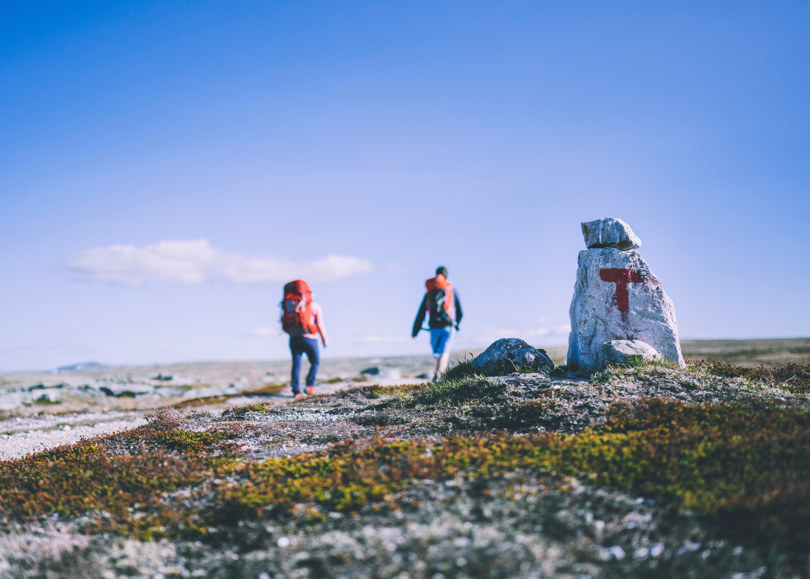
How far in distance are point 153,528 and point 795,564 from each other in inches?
235

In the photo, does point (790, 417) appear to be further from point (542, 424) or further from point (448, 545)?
point (448, 545)

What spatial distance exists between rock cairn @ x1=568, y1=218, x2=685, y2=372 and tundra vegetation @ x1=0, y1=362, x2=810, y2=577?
3.38 metres

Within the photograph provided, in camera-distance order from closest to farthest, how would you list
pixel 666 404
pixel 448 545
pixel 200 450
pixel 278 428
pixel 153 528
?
pixel 448 545, pixel 153 528, pixel 666 404, pixel 200 450, pixel 278 428

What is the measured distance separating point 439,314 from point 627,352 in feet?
20.8

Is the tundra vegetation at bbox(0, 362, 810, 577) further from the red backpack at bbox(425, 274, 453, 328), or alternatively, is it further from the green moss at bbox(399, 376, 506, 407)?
the red backpack at bbox(425, 274, 453, 328)

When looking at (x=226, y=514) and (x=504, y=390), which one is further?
(x=504, y=390)

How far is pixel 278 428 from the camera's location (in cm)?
1059

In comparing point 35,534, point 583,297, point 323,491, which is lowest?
point 35,534

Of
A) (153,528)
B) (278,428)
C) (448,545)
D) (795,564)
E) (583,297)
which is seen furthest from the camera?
(583,297)

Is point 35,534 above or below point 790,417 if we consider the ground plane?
below

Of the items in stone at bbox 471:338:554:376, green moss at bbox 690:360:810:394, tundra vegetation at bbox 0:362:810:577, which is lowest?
tundra vegetation at bbox 0:362:810:577

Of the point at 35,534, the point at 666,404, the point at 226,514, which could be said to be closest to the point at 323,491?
the point at 226,514

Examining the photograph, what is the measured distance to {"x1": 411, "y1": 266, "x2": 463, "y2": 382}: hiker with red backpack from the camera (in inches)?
671

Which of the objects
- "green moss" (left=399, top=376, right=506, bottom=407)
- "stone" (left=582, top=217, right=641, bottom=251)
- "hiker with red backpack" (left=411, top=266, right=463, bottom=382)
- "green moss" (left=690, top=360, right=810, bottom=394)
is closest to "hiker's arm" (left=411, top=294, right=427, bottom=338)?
"hiker with red backpack" (left=411, top=266, right=463, bottom=382)
